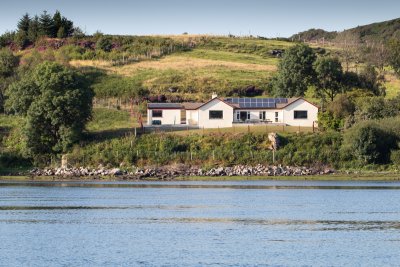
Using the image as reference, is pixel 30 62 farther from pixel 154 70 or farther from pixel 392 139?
pixel 392 139

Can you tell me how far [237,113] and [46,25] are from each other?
67847 mm

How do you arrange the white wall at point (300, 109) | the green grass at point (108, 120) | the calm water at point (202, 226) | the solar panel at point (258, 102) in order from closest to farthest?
the calm water at point (202, 226), the white wall at point (300, 109), the green grass at point (108, 120), the solar panel at point (258, 102)

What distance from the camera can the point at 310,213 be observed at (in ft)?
211

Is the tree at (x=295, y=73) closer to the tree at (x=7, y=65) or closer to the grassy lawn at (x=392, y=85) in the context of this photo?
the grassy lawn at (x=392, y=85)

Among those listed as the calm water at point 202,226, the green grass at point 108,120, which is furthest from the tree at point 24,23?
the calm water at point 202,226

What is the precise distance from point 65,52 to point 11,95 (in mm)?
47371

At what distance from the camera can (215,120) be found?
384 feet

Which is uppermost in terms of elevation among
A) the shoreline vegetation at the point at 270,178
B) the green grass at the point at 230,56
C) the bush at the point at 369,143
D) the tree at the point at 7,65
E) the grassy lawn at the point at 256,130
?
the green grass at the point at 230,56

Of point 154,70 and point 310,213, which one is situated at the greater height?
point 154,70

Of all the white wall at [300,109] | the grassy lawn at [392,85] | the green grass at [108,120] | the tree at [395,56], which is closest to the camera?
the white wall at [300,109]

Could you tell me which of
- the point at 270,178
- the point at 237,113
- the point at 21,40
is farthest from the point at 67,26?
the point at 270,178

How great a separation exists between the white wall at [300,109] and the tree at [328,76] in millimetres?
12418

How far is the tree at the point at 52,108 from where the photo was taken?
106 metres

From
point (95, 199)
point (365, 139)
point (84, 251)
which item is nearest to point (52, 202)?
point (95, 199)
